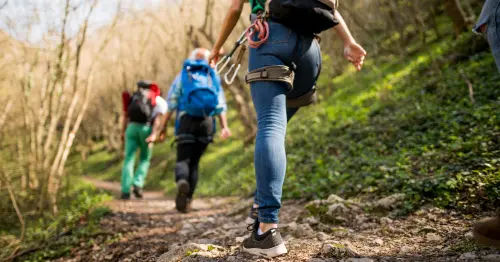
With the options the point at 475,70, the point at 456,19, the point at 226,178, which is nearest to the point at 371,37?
the point at 456,19

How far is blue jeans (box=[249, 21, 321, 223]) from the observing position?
2.08 m

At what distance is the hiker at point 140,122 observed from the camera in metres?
6.20

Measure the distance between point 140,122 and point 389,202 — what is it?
14.6 feet

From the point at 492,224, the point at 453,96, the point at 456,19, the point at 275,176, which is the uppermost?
the point at 456,19

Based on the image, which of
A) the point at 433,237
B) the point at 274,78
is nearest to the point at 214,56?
the point at 274,78

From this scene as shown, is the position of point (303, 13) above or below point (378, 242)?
above

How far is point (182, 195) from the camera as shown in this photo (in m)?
4.93

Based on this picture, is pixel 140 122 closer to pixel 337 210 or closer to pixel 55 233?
pixel 55 233

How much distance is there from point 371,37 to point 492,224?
1058cm

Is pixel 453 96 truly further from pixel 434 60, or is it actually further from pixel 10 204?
pixel 10 204

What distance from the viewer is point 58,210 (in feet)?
19.7

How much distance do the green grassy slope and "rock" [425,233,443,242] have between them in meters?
0.58

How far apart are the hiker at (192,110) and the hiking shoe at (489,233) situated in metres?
3.16

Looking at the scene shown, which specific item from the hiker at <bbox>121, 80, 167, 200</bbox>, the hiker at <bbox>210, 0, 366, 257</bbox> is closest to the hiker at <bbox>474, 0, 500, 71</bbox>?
the hiker at <bbox>210, 0, 366, 257</bbox>
